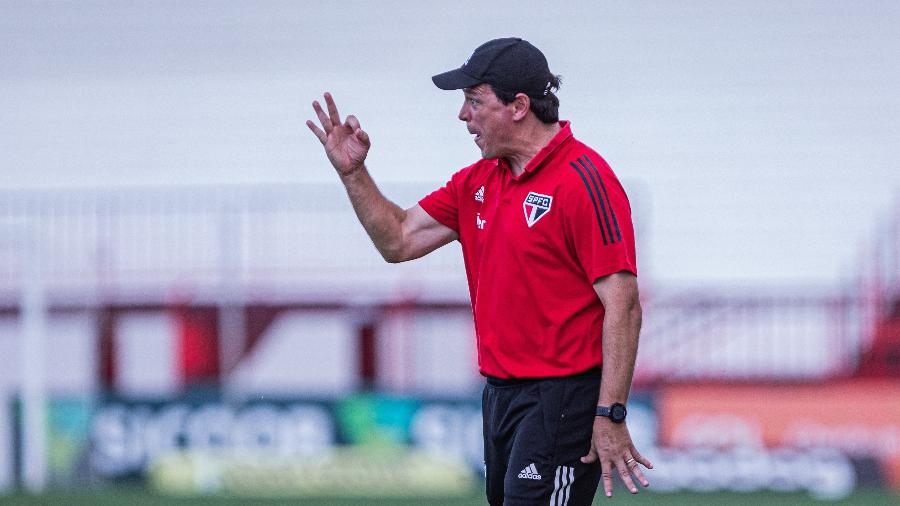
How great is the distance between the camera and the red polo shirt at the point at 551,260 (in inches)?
188

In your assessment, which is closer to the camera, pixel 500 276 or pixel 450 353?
pixel 500 276

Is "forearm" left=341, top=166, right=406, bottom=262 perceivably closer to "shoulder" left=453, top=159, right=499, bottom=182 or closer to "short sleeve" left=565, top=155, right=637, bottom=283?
"shoulder" left=453, top=159, right=499, bottom=182

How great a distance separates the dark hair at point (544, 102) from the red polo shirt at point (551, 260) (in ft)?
0.23

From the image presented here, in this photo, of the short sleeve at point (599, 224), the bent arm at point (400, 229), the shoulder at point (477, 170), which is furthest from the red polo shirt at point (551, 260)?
the bent arm at point (400, 229)

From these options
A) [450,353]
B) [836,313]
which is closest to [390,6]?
[450,353]

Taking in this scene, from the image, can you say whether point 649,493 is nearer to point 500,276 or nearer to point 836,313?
point 836,313

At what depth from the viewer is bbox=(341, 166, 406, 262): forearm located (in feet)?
17.8

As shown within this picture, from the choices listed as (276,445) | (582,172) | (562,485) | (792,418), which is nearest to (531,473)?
(562,485)

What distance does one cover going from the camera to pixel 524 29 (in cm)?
1520

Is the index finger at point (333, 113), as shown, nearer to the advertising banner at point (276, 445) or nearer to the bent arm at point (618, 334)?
the bent arm at point (618, 334)

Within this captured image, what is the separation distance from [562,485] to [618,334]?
52 centimetres

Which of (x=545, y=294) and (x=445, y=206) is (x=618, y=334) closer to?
(x=545, y=294)

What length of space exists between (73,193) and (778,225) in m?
6.51

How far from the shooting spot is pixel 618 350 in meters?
4.73
